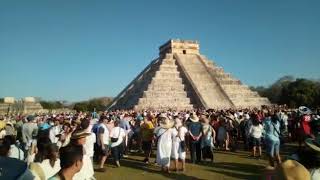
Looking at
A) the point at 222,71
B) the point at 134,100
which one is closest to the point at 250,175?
the point at 134,100

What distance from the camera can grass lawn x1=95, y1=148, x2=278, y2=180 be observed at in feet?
38.4

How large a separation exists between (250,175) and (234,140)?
6933mm

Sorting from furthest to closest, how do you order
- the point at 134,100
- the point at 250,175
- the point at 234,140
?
the point at 134,100
the point at 234,140
the point at 250,175

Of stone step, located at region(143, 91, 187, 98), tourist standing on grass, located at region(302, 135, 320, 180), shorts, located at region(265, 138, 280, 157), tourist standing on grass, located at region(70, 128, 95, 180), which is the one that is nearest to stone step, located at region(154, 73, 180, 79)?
stone step, located at region(143, 91, 187, 98)

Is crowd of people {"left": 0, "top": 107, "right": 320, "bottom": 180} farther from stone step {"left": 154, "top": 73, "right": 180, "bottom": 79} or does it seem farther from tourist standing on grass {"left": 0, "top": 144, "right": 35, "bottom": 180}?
stone step {"left": 154, "top": 73, "right": 180, "bottom": 79}

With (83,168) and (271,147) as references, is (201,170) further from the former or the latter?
(83,168)

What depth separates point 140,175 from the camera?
12.1 m

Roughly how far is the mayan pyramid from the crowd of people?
25031 millimetres

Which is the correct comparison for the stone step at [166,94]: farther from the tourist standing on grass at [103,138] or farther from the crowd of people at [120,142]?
the tourist standing on grass at [103,138]

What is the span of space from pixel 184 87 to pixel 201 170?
129 feet

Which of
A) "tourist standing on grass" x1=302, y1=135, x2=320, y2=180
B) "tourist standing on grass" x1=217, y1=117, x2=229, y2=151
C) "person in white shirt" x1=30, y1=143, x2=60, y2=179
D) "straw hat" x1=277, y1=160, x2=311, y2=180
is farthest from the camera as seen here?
"tourist standing on grass" x1=217, y1=117, x2=229, y2=151

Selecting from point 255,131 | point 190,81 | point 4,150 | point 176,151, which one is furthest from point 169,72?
point 4,150

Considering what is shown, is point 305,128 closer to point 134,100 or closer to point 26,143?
point 26,143

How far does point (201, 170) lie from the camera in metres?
12.6
